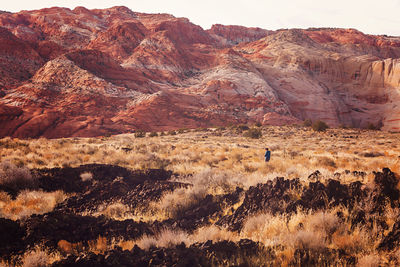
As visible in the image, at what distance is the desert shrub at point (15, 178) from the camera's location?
6.71 metres

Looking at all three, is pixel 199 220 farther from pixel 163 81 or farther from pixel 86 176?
pixel 163 81

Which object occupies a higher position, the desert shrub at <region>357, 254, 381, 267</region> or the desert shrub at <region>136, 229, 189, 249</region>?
the desert shrub at <region>357, 254, 381, 267</region>

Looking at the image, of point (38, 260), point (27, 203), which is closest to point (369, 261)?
point (38, 260)

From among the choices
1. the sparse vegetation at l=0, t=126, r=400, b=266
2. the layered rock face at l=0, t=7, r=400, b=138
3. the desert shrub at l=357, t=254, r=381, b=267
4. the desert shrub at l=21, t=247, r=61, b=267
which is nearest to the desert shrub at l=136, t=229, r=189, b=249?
the sparse vegetation at l=0, t=126, r=400, b=266

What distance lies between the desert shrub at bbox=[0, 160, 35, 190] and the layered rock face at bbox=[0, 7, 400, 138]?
31.7 metres

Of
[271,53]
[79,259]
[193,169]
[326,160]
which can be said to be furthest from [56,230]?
[271,53]

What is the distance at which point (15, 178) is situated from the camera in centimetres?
688

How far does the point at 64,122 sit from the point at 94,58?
71.6 feet

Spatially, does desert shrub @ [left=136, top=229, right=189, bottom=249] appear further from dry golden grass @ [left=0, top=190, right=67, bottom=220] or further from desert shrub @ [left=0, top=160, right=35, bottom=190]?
desert shrub @ [left=0, top=160, right=35, bottom=190]

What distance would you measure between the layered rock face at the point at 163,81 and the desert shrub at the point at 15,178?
3170 cm

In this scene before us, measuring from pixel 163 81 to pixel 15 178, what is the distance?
54.7 metres

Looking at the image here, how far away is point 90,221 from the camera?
15.7 ft

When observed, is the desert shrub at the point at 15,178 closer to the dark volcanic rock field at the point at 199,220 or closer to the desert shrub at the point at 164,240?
the dark volcanic rock field at the point at 199,220

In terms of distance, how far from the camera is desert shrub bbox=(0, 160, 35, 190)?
6.71 m
